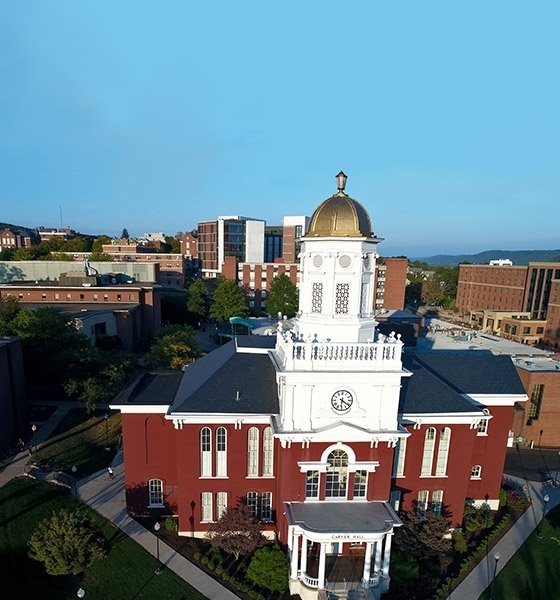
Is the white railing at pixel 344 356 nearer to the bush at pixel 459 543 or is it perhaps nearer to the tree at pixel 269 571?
the tree at pixel 269 571

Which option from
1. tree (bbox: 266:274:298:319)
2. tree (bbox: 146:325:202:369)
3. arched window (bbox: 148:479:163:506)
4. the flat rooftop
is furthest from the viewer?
tree (bbox: 266:274:298:319)

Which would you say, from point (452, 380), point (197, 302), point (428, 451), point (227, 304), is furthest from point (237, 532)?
point (197, 302)

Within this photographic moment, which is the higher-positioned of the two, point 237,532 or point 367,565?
point 237,532

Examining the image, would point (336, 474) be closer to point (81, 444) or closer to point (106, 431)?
point (81, 444)

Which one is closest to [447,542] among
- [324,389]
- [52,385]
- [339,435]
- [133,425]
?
[339,435]

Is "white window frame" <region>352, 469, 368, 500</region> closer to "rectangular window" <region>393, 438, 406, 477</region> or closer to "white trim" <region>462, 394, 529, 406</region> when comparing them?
"rectangular window" <region>393, 438, 406, 477</region>

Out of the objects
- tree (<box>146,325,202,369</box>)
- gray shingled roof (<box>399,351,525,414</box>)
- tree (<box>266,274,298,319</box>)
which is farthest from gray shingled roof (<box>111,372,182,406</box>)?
tree (<box>266,274,298,319</box>)
